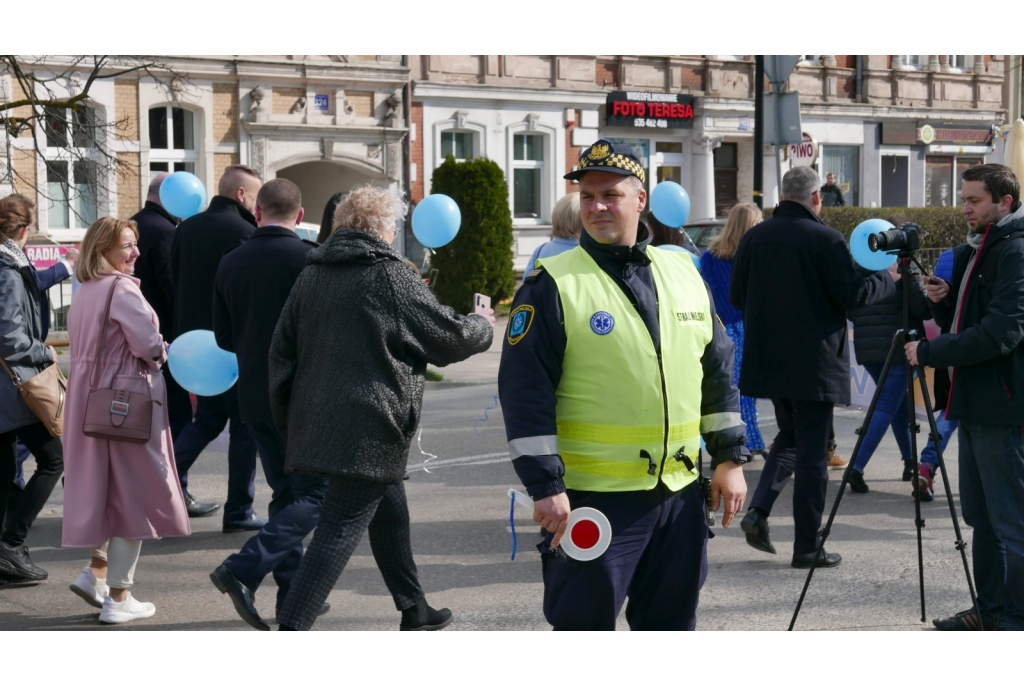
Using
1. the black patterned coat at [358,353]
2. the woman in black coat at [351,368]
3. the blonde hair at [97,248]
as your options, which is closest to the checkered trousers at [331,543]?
the woman in black coat at [351,368]

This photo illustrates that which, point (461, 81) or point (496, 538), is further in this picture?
point (461, 81)

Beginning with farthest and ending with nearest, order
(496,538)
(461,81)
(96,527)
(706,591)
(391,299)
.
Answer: (461,81), (496,538), (706,591), (96,527), (391,299)

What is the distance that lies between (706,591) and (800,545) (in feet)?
2.21

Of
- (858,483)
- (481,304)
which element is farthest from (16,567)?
(858,483)

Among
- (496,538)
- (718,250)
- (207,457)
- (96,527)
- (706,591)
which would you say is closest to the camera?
(96,527)

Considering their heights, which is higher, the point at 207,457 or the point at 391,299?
the point at 391,299

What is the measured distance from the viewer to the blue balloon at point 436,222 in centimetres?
698

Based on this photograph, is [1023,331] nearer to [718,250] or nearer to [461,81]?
[718,250]

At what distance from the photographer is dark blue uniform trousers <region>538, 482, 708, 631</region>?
3514 millimetres

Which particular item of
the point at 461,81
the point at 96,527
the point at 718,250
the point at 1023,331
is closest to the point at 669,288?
the point at 1023,331

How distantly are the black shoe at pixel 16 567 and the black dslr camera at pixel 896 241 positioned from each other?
4369 millimetres

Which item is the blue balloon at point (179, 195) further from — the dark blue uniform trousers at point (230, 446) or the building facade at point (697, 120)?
the building facade at point (697, 120)

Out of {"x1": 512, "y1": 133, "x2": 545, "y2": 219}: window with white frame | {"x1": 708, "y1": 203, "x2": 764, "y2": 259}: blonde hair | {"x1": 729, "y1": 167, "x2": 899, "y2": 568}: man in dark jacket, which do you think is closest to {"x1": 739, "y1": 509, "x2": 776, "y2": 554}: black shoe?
{"x1": 729, "y1": 167, "x2": 899, "y2": 568}: man in dark jacket

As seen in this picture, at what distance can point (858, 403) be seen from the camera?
9.43 m
